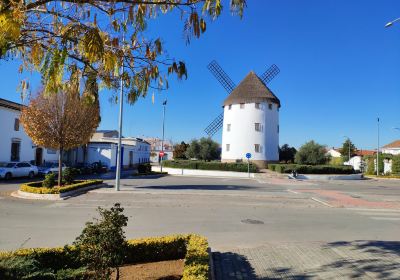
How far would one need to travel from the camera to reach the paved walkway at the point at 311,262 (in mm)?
7109

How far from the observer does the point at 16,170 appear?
31094mm

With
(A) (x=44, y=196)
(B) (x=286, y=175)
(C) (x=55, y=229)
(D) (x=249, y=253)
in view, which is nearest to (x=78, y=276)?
(D) (x=249, y=253)

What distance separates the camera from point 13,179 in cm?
3081

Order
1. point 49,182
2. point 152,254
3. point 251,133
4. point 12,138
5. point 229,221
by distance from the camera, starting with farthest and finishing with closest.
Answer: point 251,133, point 12,138, point 49,182, point 229,221, point 152,254

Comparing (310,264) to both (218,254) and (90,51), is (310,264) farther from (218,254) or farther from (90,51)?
(90,51)

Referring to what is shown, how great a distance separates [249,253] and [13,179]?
1097 inches

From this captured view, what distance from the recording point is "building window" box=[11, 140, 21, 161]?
3716cm

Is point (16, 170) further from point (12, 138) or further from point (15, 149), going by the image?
point (15, 149)

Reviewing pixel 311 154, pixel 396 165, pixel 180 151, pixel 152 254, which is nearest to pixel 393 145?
pixel 396 165

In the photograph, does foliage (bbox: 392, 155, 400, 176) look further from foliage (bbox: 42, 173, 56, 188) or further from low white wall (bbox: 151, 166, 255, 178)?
foliage (bbox: 42, 173, 56, 188)

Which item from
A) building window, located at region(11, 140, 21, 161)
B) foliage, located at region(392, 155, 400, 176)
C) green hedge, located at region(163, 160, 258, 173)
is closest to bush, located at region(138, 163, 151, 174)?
green hedge, located at region(163, 160, 258, 173)

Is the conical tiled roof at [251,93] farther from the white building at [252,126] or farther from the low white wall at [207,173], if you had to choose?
the low white wall at [207,173]

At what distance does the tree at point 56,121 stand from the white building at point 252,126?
34324 mm

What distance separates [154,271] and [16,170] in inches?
1112
